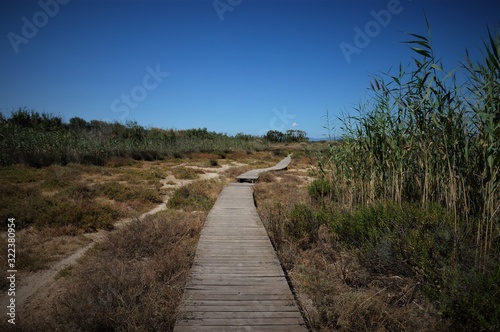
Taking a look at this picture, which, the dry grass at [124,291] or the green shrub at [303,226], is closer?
the dry grass at [124,291]

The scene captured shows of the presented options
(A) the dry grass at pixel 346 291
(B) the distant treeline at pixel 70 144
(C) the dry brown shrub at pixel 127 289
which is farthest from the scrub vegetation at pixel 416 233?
(B) the distant treeline at pixel 70 144

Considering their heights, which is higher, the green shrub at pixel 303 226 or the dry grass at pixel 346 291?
the green shrub at pixel 303 226

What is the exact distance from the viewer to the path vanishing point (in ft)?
8.44

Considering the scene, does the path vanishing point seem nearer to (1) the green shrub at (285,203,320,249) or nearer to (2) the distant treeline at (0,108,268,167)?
(1) the green shrub at (285,203,320,249)

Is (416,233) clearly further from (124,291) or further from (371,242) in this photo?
(124,291)

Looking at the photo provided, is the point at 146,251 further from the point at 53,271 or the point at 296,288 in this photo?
the point at 296,288

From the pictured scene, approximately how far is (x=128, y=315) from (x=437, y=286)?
3.50 meters

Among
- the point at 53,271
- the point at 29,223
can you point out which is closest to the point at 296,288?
the point at 53,271

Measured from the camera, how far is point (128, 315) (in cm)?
271

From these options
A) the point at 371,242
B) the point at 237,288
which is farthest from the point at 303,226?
the point at 237,288

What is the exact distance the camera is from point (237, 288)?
128 inches

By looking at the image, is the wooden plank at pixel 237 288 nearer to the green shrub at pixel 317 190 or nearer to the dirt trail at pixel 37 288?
the dirt trail at pixel 37 288

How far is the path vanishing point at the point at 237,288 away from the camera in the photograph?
8.44 feet

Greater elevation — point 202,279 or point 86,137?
point 86,137
